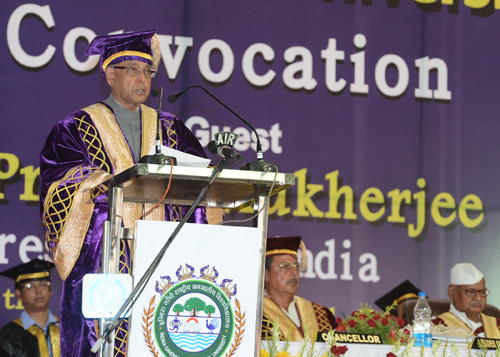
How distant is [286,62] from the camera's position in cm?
643

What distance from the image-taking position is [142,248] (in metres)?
2.20

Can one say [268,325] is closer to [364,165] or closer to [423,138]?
[364,165]

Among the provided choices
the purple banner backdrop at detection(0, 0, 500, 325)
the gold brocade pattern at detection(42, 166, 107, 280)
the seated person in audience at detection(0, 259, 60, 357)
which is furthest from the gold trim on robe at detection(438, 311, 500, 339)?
the gold brocade pattern at detection(42, 166, 107, 280)

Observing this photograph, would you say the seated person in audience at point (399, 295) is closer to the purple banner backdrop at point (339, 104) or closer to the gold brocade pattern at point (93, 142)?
the purple banner backdrop at point (339, 104)

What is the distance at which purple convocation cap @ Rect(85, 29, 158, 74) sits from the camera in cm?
318

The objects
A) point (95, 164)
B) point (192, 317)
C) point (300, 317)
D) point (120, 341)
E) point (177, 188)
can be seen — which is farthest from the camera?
point (300, 317)

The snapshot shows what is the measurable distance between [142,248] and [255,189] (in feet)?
1.29

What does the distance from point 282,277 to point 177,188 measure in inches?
138

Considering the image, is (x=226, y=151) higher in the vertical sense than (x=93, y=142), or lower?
lower

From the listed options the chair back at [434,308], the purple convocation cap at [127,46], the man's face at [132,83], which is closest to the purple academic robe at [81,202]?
the man's face at [132,83]

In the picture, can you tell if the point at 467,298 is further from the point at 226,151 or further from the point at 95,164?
the point at 226,151

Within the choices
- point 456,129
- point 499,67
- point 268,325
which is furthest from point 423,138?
point 268,325

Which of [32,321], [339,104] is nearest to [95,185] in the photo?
[32,321]

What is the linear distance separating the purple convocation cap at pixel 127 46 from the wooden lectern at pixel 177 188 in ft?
2.86
